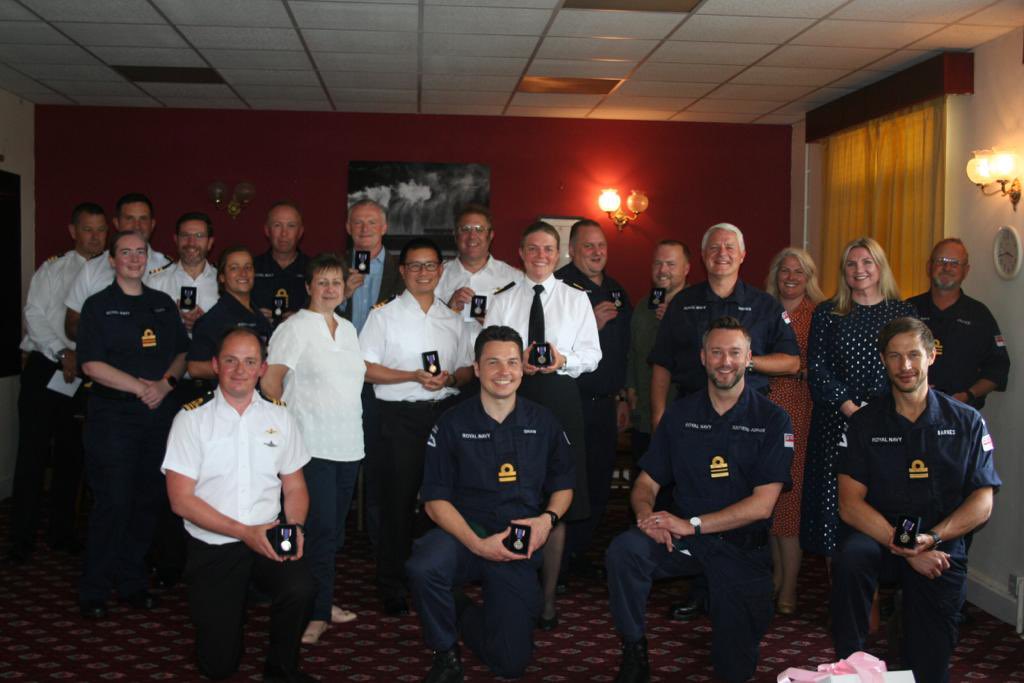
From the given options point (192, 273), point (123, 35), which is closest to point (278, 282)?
point (192, 273)

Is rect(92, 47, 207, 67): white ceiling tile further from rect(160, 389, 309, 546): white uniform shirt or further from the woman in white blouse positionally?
rect(160, 389, 309, 546): white uniform shirt

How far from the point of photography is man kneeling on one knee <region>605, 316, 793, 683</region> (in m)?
3.74

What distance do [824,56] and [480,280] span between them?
110 inches

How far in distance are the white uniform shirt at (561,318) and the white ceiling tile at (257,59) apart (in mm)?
2764

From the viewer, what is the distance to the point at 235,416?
3773 millimetres

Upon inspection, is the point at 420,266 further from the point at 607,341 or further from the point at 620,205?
the point at 620,205

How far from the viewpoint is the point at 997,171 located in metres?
5.27

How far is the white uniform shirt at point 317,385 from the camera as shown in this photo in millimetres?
4102

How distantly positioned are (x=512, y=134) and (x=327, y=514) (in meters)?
5.53

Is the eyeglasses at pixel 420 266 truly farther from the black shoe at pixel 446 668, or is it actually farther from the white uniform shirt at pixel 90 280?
the black shoe at pixel 446 668

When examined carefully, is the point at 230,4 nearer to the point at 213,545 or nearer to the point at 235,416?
the point at 235,416

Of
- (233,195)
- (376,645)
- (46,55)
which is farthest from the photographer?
(233,195)

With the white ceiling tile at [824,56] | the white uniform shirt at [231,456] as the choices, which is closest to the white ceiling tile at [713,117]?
the white ceiling tile at [824,56]

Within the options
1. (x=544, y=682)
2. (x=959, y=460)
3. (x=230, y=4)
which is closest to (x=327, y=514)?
(x=544, y=682)
